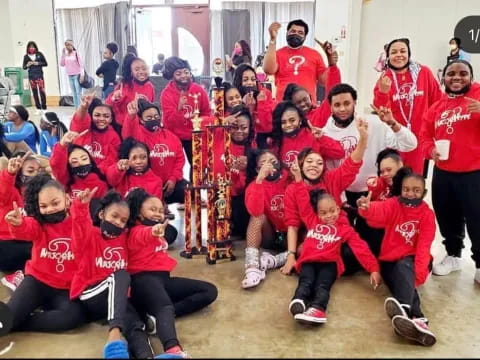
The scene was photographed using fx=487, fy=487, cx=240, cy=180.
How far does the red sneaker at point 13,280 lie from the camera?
101 inches

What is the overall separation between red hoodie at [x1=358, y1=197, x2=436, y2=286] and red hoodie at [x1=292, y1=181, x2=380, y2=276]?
0.32 ft

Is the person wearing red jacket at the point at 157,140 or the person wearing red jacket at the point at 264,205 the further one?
the person wearing red jacket at the point at 157,140

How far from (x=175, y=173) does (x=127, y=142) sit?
46 cm

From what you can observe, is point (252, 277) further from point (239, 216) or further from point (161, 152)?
point (161, 152)

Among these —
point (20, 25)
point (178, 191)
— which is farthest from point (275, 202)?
point (20, 25)

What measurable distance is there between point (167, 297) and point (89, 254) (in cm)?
40

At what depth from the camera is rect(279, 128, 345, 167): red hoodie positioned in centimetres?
301

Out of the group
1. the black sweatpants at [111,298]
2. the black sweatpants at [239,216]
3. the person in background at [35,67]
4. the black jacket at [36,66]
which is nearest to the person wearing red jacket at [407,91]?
the black sweatpants at [239,216]

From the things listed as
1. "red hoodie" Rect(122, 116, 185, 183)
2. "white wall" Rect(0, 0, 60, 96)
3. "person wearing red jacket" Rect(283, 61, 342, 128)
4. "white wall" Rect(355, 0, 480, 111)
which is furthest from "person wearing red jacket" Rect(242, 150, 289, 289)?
"white wall" Rect(0, 0, 60, 96)

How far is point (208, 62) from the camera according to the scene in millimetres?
11648

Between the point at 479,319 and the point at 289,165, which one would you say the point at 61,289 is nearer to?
the point at 289,165

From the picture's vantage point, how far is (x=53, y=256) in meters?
2.26

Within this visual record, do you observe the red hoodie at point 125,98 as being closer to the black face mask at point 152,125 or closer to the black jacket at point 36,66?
the black face mask at point 152,125

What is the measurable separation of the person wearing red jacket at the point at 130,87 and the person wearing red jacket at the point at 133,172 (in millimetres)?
665
